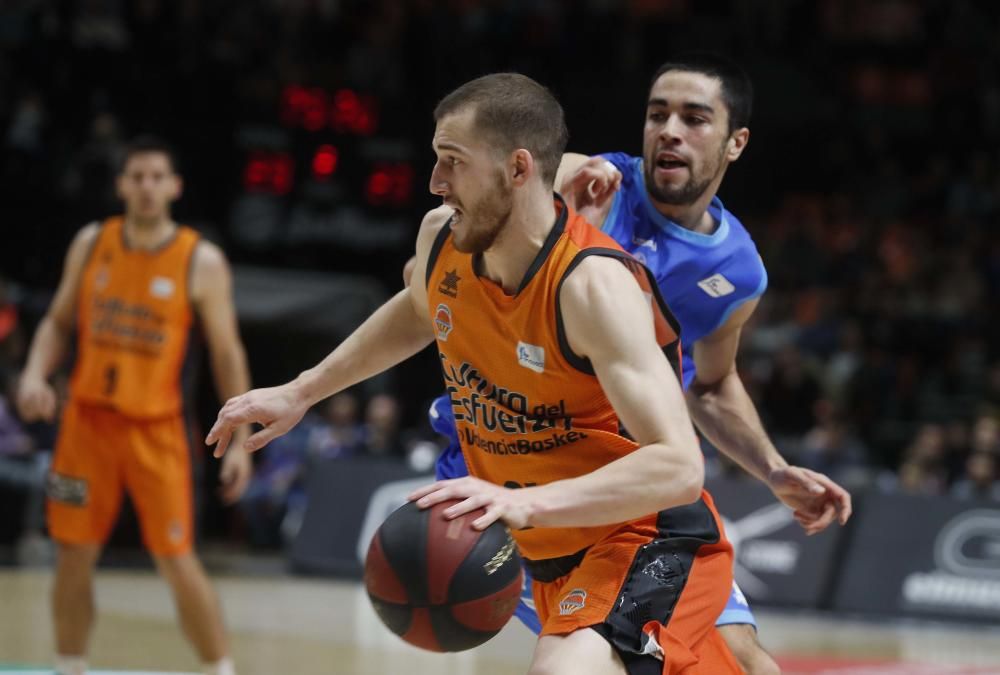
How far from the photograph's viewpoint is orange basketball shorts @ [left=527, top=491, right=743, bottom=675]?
378cm

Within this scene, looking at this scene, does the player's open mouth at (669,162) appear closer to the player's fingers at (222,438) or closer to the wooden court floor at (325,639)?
the player's fingers at (222,438)

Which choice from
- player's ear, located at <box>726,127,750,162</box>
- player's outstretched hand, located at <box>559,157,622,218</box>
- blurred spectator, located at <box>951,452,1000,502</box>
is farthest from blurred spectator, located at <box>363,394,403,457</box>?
player's outstretched hand, located at <box>559,157,622,218</box>

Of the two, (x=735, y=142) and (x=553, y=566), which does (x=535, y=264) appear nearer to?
(x=553, y=566)

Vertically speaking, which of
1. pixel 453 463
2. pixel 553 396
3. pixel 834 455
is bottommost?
pixel 834 455

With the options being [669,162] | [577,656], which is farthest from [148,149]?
[577,656]

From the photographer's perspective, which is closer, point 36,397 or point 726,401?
point 726,401

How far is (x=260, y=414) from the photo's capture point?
3.98 metres

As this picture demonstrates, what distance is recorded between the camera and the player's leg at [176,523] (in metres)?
6.64

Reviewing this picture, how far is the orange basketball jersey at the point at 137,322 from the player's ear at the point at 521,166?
12.1 feet

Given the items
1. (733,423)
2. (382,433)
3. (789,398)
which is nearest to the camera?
(733,423)

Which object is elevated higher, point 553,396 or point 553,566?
point 553,396

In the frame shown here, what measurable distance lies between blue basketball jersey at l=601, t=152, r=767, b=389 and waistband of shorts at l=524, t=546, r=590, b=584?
0.98 m

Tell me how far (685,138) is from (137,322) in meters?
3.16

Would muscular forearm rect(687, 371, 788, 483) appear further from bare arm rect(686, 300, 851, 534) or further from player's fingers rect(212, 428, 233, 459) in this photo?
player's fingers rect(212, 428, 233, 459)
